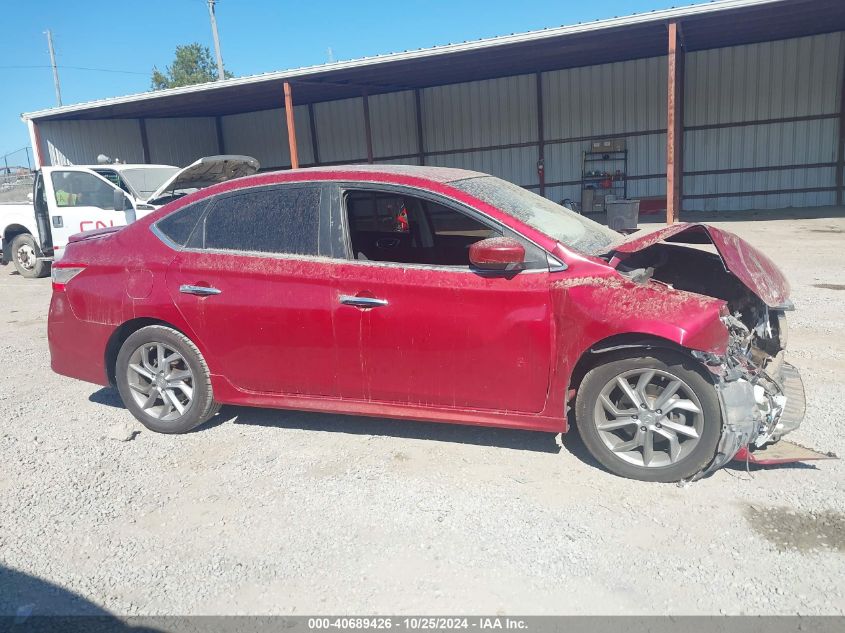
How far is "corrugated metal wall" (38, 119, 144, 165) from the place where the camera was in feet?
65.0

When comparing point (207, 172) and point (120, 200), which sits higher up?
point (207, 172)

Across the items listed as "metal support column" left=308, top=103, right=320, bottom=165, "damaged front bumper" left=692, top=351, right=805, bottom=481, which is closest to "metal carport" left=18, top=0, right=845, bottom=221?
"metal support column" left=308, top=103, right=320, bottom=165

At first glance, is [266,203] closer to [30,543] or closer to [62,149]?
[30,543]

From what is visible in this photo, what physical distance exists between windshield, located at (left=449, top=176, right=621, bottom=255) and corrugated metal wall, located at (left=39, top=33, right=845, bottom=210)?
16.6 metres

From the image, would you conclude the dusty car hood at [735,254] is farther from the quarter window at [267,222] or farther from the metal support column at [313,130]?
the metal support column at [313,130]

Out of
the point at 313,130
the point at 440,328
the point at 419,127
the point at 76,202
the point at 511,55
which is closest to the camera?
the point at 440,328

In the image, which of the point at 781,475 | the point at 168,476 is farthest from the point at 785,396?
the point at 168,476

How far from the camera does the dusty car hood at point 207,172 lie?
996 cm

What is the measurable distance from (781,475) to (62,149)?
2161 centimetres

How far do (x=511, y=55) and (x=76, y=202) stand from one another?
34.9 feet

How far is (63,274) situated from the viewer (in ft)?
15.4

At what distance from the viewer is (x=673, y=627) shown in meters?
2.50

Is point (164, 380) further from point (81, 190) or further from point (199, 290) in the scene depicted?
point (81, 190)

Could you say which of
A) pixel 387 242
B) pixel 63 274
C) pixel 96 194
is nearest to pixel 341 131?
pixel 96 194
